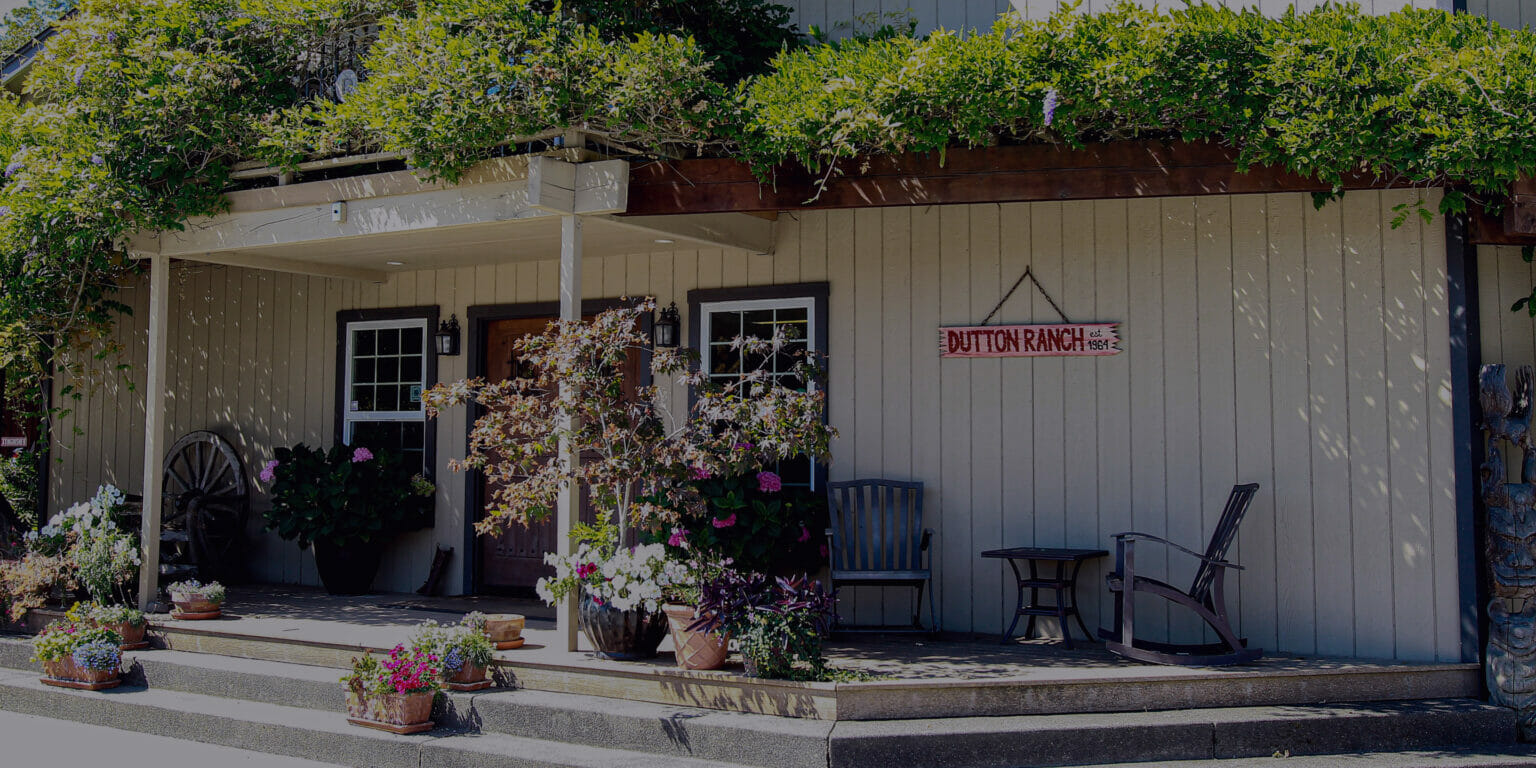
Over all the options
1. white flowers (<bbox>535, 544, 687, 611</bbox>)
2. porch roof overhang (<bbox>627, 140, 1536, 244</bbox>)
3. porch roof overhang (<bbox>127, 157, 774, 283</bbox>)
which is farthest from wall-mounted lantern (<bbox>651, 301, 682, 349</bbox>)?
white flowers (<bbox>535, 544, 687, 611</bbox>)

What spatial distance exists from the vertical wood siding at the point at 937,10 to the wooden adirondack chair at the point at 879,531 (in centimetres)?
242

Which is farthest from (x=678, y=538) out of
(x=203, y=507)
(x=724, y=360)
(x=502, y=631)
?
(x=203, y=507)

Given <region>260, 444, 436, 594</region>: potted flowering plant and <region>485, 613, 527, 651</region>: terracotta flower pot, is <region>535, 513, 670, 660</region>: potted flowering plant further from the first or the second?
<region>260, 444, 436, 594</region>: potted flowering plant

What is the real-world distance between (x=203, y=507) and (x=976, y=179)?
5.95m

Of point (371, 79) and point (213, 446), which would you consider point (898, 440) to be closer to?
point (371, 79)

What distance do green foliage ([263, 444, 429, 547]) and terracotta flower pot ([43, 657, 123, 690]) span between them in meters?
1.50

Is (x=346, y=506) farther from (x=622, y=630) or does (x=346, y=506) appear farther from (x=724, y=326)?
(x=622, y=630)

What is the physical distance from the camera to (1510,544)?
5164mm

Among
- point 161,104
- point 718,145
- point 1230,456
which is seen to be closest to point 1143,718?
point 1230,456

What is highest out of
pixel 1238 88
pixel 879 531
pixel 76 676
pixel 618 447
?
pixel 1238 88

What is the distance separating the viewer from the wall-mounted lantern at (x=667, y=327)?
699 cm

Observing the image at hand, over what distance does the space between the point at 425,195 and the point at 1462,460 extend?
5.03 meters

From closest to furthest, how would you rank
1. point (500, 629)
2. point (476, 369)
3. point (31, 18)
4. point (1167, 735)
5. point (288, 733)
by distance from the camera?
point (1167, 735) < point (288, 733) < point (500, 629) < point (476, 369) < point (31, 18)

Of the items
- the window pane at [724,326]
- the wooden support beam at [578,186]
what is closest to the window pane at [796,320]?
the window pane at [724,326]
